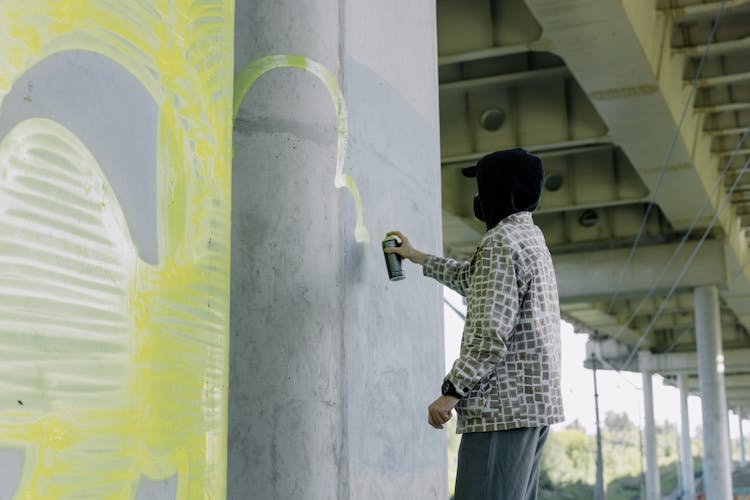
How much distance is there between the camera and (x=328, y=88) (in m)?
4.61

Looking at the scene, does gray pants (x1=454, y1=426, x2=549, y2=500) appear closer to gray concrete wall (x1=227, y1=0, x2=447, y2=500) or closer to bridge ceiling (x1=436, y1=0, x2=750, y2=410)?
gray concrete wall (x1=227, y1=0, x2=447, y2=500)

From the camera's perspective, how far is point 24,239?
96.1 inches

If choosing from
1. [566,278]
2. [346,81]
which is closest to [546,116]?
[566,278]

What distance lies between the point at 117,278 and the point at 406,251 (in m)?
2.07

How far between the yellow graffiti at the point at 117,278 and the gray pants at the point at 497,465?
38.7 inches

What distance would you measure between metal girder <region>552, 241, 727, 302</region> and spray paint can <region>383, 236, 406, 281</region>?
1911 centimetres

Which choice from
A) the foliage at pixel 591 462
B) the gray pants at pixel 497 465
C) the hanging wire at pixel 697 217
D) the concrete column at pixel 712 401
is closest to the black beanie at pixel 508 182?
the gray pants at pixel 497 465

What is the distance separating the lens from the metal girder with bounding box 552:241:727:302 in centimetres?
2288

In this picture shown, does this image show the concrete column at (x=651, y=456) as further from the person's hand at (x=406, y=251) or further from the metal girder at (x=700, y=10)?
the person's hand at (x=406, y=251)

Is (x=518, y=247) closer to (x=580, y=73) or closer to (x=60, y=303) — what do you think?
(x=60, y=303)

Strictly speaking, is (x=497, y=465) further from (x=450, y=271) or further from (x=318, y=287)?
(x=318, y=287)

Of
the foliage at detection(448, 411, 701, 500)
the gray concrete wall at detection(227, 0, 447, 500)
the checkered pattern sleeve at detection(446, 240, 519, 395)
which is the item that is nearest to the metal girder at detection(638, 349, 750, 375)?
the foliage at detection(448, 411, 701, 500)

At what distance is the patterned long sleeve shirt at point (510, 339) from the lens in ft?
13.0

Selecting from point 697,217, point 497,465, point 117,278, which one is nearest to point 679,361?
point 697,217
